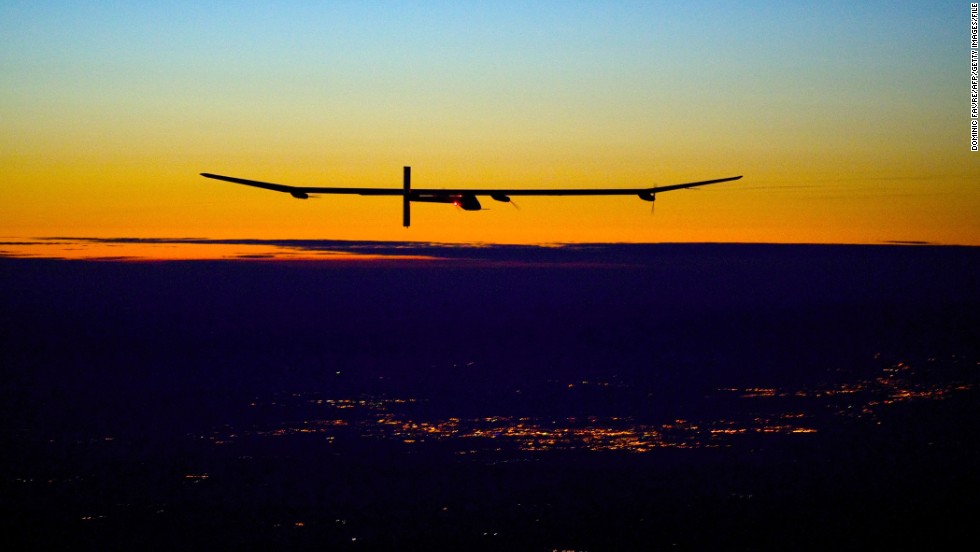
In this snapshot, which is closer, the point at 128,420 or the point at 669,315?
the point at 128,420

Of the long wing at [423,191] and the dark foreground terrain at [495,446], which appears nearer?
the dark foreground terrain at [495,446]

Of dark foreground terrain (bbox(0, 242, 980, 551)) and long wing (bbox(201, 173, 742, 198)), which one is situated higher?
long wing (bbox(201, 173, 742, 198))

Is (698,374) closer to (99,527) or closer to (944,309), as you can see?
(99,527)

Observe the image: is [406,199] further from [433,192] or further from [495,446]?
[495,446]

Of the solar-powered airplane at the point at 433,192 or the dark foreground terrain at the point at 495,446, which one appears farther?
the solar-powered airplane at the point at 433,192

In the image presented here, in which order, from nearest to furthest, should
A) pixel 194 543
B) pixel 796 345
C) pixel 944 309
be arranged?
pixel 194 543 < pixel 796 345 < pixel 944 309

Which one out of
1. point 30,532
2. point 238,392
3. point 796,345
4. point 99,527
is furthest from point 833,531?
point 796,345

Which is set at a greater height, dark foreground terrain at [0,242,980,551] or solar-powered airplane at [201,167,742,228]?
solar-powered airplane at [201,167,742,228]

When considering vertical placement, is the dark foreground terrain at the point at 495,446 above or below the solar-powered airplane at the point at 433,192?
below

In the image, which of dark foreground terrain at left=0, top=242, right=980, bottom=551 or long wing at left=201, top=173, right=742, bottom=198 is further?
long wing at left=201, top=173, right=742, bottom=198

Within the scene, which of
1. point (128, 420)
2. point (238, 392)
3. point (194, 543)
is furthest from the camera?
point (238, 392)
